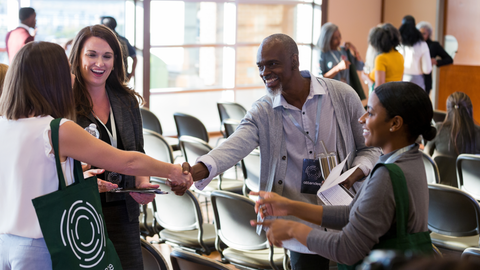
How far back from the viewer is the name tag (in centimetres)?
215

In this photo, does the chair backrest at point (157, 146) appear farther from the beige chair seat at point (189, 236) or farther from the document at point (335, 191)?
the document at point (335, 191)

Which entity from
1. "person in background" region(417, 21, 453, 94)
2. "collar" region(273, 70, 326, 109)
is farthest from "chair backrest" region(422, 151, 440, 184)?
"person in background" region(417, 21, 453, 94)

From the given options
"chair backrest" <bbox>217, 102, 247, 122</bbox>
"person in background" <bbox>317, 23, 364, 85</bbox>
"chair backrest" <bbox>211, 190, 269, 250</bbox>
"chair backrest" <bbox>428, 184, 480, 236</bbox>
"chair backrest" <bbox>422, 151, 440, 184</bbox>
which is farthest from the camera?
"person in background" <bbox>317, 23, 364, 85</bbox>

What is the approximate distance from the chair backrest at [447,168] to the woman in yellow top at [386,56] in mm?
1987

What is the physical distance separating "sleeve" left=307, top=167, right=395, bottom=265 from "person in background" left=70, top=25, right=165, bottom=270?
928mm

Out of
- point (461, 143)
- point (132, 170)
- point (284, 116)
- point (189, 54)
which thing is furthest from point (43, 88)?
point (189, 54)

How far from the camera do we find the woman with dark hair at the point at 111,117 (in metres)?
2.26

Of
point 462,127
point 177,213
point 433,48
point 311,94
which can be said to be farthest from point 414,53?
point 311,94

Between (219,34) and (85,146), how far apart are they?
310 inches

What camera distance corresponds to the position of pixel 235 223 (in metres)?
3.24

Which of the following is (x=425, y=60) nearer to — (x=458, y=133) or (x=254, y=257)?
(x=458, y=133)

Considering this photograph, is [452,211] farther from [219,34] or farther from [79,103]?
[219,34]

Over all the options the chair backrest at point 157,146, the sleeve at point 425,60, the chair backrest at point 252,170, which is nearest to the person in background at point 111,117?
the chair backrest at point 252,170

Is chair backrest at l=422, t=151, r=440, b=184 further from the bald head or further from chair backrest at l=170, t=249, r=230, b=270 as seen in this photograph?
chair backrest at l=170, t=249, r=230, b=270
